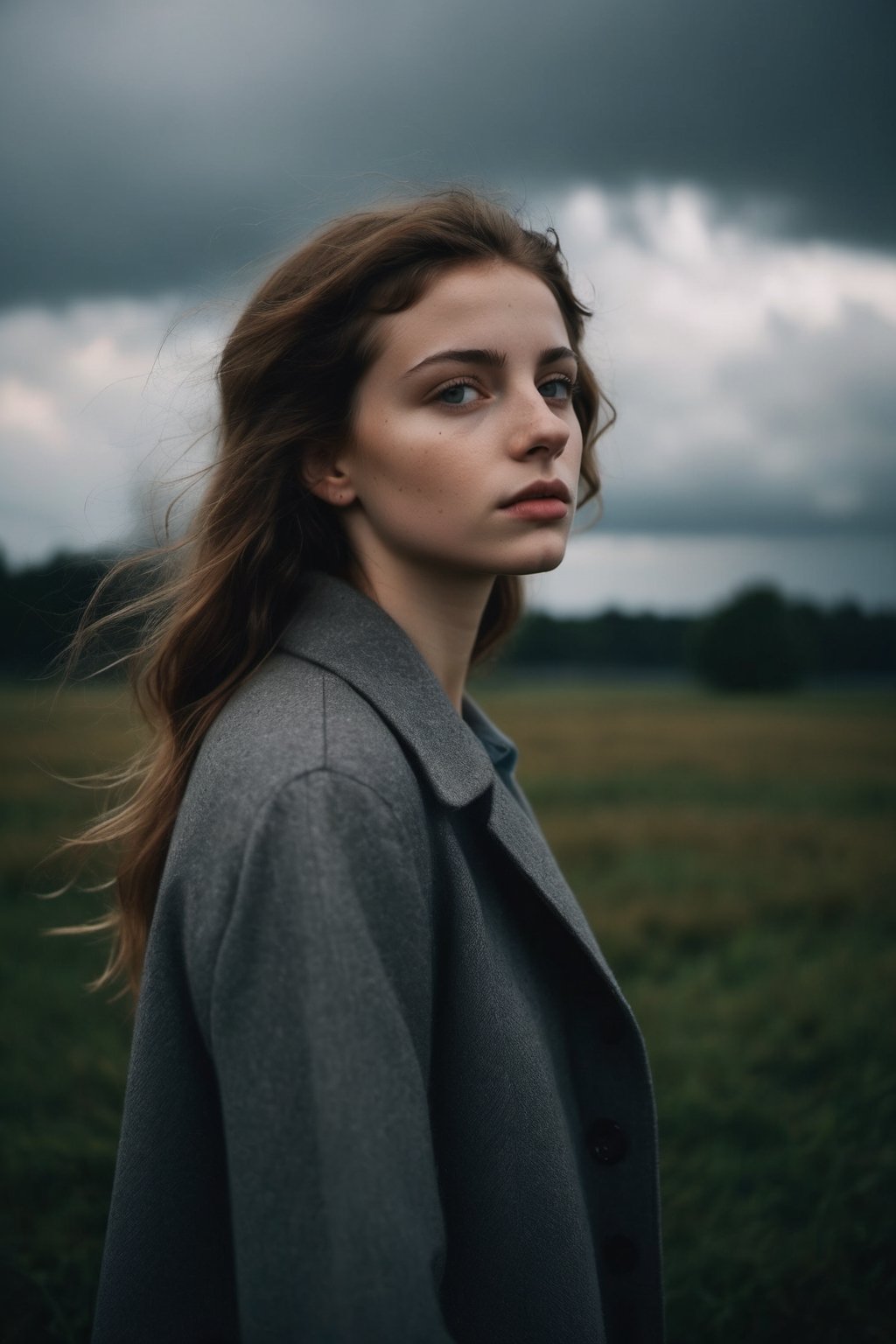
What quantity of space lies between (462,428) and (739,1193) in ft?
11.8

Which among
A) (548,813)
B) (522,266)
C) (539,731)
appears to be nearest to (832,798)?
(548,813)

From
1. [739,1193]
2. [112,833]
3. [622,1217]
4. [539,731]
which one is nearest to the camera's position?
[622,1217]

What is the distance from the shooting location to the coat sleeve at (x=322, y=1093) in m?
1.20

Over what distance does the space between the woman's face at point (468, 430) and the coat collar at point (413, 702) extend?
0.63 feet

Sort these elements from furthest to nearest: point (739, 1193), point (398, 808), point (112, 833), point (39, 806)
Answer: point (39, 806), point (739, 1193), point (112, 833), point (398, 808)

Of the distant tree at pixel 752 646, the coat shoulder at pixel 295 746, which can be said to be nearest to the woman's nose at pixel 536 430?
the coat shoulder at pixel 295 746

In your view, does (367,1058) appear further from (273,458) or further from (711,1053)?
(711,1053)

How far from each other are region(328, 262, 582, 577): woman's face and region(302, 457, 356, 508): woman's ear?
95 millimetres

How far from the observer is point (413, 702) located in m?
1.68

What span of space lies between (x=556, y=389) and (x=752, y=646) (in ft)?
167

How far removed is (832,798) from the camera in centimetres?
1436

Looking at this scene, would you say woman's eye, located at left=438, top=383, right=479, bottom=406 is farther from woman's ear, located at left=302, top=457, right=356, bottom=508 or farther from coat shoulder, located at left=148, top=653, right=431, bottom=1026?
coat shoulder, located at left=148, top=653, right=431, bottom=1026

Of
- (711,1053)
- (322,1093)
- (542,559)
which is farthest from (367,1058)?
(711,1053)

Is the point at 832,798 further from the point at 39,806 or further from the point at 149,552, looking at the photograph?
the point at 149,552
